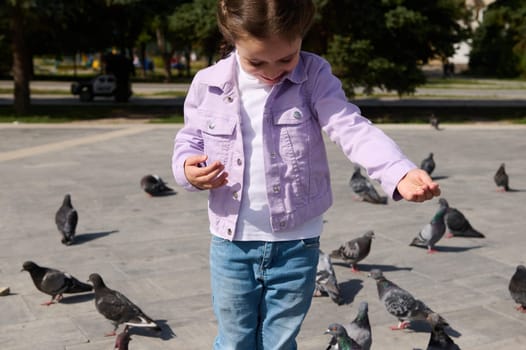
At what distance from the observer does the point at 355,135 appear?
2.63 m

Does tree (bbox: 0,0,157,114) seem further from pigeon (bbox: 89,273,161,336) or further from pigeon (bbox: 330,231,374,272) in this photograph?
pigeon (bbox: 89,273,161,336)

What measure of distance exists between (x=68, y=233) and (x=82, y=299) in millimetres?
1833

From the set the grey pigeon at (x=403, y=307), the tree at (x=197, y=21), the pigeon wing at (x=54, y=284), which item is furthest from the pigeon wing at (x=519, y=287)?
the tree at (x=197, y=21)

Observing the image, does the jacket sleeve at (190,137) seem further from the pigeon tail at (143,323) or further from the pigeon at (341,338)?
the pigeon tail at (143,323)

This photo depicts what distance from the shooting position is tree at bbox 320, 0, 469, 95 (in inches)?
782

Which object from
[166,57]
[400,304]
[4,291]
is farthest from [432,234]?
[166,57]

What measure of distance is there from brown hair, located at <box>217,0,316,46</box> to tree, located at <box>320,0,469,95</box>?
17.4 meters

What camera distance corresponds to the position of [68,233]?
7602 millimetres

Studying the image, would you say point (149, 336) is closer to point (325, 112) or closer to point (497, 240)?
point (325, 112)

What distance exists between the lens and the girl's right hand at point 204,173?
2568 mm

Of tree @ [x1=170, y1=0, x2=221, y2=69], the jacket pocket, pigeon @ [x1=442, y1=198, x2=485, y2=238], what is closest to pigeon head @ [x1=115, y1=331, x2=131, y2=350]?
the jacket pocket

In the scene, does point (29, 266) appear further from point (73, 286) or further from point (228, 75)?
point (228, 75)

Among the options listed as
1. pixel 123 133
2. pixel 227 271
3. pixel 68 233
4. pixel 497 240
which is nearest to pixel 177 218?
pixel 68 233

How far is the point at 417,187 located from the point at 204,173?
2.40 feet
